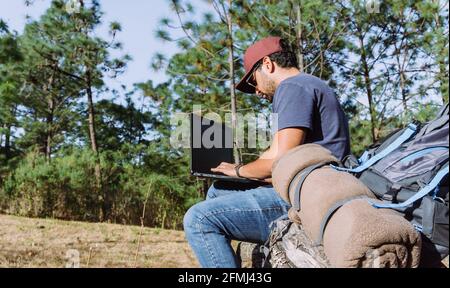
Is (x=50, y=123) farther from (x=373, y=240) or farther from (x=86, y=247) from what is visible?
(x=373, y=240)

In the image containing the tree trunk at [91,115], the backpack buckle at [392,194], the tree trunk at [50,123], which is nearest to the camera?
the backpack buckle at [392,194]

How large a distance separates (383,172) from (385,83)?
23.8 feet

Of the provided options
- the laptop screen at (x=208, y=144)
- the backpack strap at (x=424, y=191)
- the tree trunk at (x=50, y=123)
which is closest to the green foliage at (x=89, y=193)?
the tree trunk at (x=50, y=123)

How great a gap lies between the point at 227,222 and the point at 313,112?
46 cm

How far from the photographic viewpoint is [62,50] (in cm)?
948

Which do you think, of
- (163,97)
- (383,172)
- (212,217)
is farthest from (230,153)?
(163,97)

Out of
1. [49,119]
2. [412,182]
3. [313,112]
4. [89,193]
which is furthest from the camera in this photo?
[49,119]

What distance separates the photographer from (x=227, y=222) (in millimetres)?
1411

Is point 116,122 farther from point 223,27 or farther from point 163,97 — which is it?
point 223,27

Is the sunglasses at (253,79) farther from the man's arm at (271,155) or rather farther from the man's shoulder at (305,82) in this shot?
the man's arm at (271,155)

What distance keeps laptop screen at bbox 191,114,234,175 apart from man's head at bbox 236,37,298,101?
0.81 ft

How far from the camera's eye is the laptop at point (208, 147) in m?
1.59

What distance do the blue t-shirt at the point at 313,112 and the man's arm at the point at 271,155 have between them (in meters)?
0.02

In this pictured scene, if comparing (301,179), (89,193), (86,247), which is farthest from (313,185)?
(89,193)
